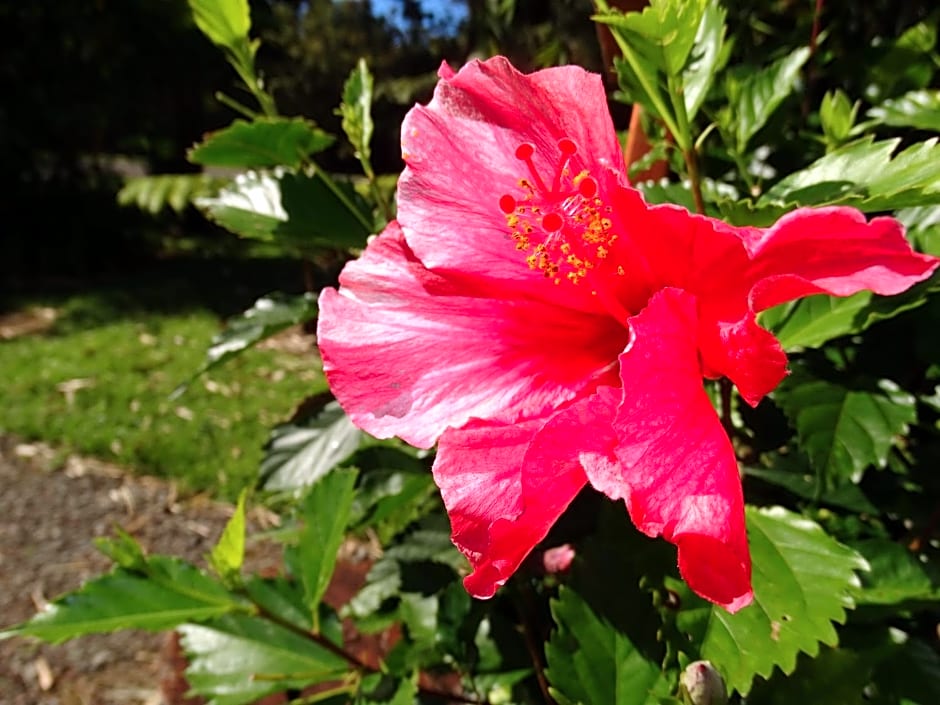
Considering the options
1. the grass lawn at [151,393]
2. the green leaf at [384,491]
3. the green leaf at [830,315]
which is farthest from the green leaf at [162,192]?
the green leaf at [830,315]

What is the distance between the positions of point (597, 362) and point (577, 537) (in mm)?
338

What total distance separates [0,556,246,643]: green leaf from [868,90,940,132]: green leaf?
914 millimetres

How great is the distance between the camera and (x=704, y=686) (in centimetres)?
59

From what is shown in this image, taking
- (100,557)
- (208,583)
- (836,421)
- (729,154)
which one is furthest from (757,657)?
(100,557)

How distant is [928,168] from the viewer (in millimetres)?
601

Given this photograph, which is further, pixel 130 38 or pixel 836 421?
pixel 130 38

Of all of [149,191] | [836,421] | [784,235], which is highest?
[784,235]

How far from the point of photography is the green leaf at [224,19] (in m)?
0.82

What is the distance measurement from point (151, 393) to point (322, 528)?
3539 millimetres

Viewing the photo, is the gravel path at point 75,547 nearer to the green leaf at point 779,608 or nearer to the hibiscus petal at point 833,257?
the green leaf at point 779,608

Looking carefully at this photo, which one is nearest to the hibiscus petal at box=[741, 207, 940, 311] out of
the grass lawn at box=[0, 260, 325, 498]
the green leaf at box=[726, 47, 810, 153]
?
the green leaf at box=[726, 47, 810, 153]

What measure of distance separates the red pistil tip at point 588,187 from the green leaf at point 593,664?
362 mm

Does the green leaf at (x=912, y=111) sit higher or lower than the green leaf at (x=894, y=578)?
higher

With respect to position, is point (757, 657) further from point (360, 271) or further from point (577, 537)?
point (360, 271)
